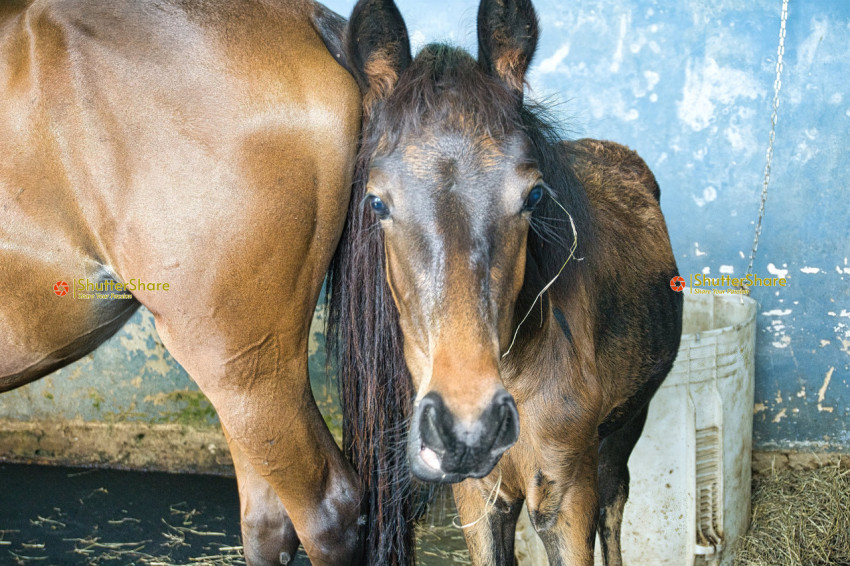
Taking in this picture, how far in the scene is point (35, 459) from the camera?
13.9 ft

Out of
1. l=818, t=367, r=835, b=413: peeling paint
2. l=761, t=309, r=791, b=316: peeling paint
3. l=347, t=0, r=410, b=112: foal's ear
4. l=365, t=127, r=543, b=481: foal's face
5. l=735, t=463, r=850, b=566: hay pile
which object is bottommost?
l=735, t=463, r=850, b=566: hay pile

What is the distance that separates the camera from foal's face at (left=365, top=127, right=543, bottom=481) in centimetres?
138

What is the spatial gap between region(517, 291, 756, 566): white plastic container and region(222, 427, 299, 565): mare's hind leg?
3.46 ft

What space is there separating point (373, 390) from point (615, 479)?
118 cm

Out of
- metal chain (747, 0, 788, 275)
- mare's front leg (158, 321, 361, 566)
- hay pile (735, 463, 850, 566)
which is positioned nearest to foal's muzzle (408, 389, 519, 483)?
mare's front leg (158, 321, 361, 566)

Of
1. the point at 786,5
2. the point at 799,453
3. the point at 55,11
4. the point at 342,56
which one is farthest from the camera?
the point at 799,453

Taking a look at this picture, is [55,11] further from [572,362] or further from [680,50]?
[680,50]

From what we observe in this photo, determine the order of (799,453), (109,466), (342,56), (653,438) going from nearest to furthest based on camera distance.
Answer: (342,56)
(653,438)
(799,453)
(109,466)

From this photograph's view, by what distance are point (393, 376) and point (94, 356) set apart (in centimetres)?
282

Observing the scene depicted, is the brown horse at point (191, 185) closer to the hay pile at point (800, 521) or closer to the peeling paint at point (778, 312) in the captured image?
the hay pile at point (800, 521)

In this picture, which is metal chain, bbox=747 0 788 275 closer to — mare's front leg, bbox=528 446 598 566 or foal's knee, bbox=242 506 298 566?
mare's front leg, bbox=528 446 598 566

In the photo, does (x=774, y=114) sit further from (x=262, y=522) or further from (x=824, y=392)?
(x=262, y=522)

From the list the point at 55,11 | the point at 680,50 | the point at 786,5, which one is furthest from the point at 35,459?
the point at 786,5

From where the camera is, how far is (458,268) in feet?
4.89
